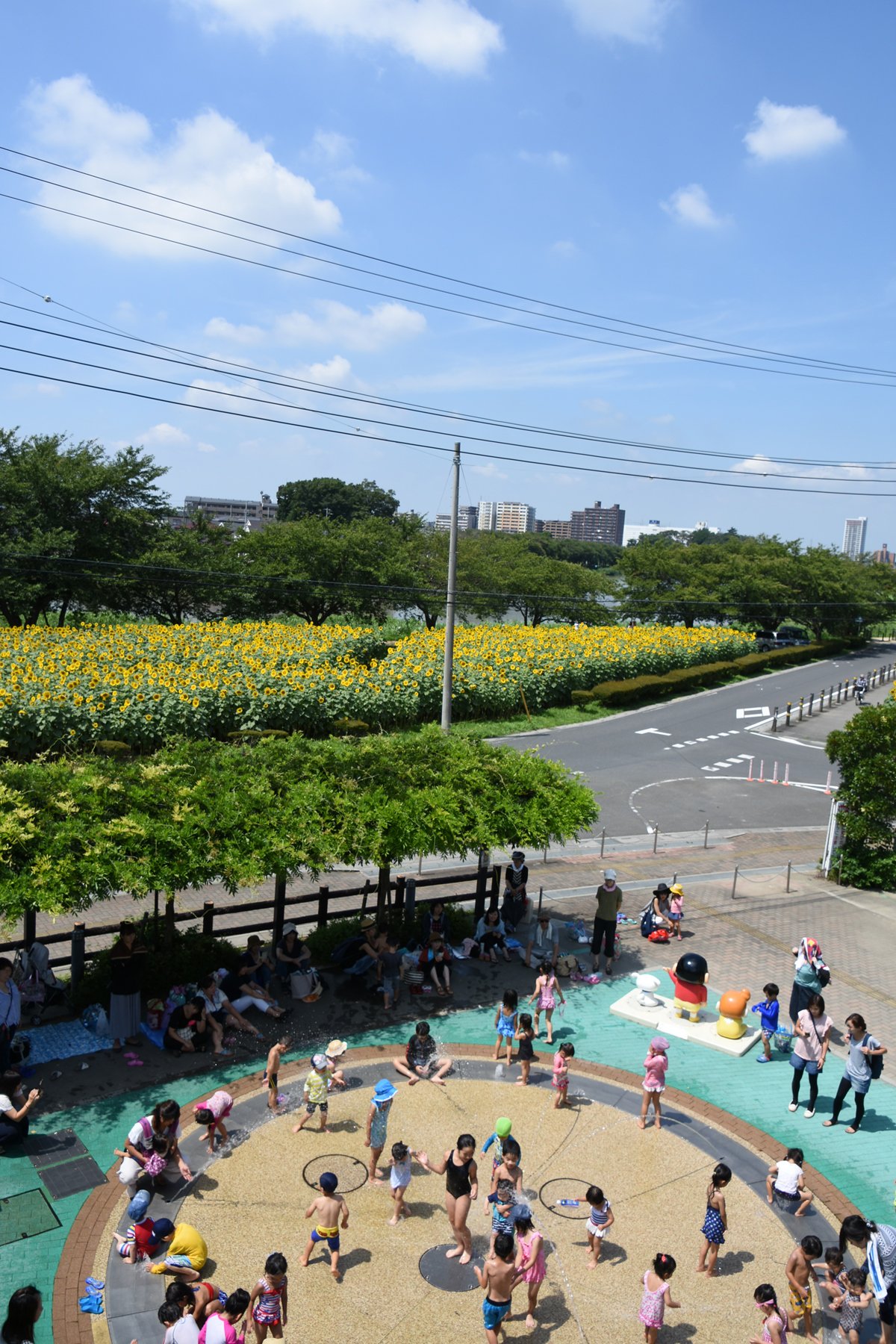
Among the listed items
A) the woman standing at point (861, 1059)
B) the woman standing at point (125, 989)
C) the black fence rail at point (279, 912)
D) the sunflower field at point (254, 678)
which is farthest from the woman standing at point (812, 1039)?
the sunflower field at point (254, 678)

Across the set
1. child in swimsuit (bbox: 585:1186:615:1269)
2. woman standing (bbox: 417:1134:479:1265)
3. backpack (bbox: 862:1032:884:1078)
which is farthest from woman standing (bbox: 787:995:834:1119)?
woman standing (bbox: 417:1134:479:1265)

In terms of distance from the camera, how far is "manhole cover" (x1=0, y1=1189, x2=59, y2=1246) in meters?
8.06

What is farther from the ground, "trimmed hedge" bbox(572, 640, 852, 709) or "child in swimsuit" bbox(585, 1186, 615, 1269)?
"trimmed hedge" bbox(572, 640, 852, 709)

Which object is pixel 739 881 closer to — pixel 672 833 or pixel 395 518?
pixel 672 833

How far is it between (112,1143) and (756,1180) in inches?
255

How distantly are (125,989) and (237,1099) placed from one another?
6.18ft

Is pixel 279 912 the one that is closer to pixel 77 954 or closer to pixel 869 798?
pixel 77 954

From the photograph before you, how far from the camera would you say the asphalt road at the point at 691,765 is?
83.9 ft

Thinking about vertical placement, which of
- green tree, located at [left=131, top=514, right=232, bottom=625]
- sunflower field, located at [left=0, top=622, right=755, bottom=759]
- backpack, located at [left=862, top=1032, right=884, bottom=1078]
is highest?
green tree, located at [left=131, top=514, right=232, bottom=625]

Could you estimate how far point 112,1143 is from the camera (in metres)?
9.40

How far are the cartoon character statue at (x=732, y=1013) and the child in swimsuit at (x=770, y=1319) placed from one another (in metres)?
5.25

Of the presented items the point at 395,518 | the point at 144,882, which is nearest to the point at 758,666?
the point at 395,518

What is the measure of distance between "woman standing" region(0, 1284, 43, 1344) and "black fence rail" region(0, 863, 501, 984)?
5227 millimetres

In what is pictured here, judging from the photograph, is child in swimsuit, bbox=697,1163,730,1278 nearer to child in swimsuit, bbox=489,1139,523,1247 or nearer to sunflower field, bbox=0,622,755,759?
child in swimsuit, bbox=489,1139,523,1247
